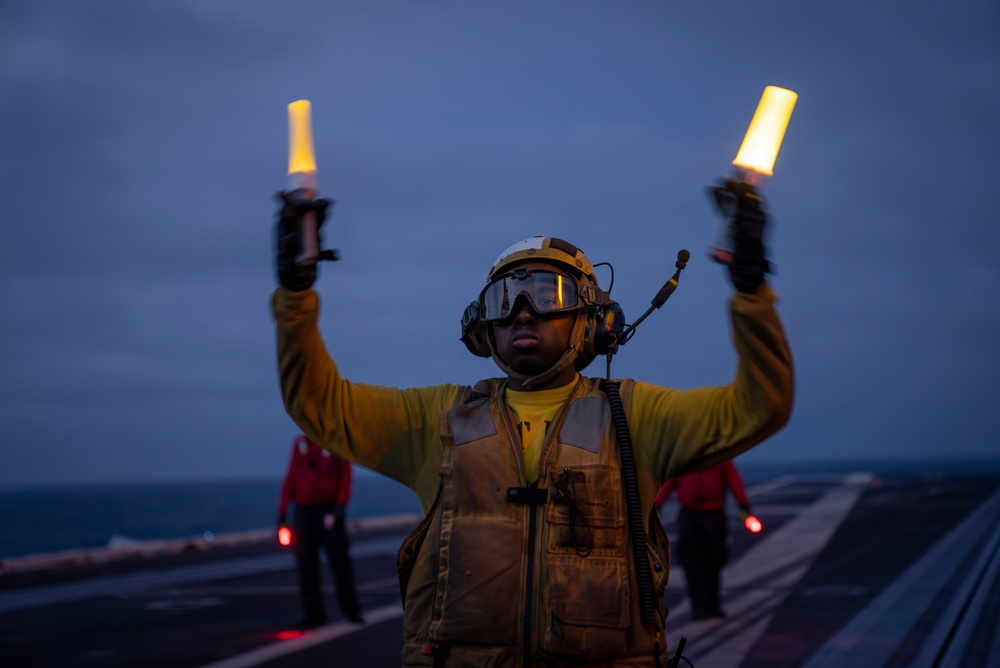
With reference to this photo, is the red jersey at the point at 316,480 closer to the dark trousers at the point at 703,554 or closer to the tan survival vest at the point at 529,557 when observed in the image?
the dark trousers at the point at 703,554

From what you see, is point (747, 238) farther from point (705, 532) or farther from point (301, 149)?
point (705, 532)

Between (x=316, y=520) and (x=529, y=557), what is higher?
(x=529, y=557)

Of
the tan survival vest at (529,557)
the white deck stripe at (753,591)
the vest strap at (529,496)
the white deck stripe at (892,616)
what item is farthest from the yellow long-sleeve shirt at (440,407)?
the white deck stripe at (892,616)

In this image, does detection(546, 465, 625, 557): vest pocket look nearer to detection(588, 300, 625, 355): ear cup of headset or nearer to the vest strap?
the vest strap

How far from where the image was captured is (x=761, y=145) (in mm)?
3176

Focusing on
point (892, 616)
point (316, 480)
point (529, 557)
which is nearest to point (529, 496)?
point (529, 557)

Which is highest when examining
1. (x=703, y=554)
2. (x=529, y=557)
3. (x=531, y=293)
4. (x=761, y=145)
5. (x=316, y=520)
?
(x=761, y=145)

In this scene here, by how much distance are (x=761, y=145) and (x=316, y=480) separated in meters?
8.30

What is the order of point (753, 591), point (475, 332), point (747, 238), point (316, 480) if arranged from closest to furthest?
point (747, 238) < point (475, 332) < point (316, 480) < point (753, 591)

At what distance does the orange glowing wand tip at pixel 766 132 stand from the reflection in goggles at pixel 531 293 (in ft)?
2.90

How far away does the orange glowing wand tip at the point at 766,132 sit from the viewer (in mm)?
3143

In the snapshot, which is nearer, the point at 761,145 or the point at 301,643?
the point at 761,145

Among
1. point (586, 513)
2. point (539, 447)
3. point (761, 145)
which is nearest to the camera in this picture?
point (761, 145)

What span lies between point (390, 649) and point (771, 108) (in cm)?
742
